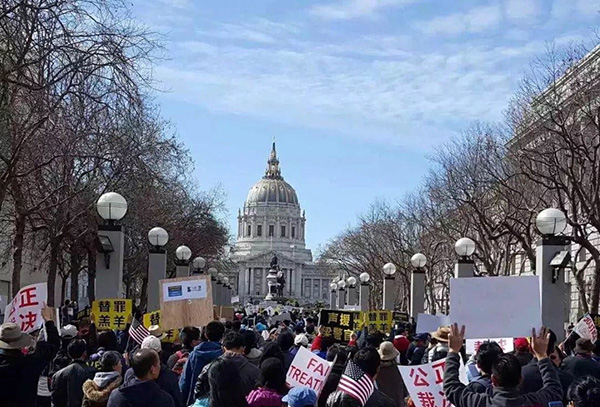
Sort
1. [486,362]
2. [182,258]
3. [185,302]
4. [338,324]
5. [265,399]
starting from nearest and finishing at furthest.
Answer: [265,399] → [486,362] → [185,302] → [338,324] → [182,258]

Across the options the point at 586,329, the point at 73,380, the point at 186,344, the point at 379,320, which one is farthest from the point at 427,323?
the point at 73,380

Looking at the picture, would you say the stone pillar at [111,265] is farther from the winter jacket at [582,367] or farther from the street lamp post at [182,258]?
the winter jacket at [582,367]

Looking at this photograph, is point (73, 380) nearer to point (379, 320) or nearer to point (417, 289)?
point (379, 320)

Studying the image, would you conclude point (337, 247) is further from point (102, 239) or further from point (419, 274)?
point (102, 239)

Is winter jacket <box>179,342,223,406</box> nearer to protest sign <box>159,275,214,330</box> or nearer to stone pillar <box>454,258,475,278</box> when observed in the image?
protest sign <box>159,275,214,330</box>

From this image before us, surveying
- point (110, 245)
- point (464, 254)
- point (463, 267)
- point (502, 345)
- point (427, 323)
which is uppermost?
point (464, 254)

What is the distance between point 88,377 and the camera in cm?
985

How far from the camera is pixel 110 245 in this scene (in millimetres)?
18516

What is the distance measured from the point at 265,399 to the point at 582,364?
4448 mm

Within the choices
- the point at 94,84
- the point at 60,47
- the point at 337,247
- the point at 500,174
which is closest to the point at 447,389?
the point at 60,47

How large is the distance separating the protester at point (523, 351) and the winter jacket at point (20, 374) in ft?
16.3

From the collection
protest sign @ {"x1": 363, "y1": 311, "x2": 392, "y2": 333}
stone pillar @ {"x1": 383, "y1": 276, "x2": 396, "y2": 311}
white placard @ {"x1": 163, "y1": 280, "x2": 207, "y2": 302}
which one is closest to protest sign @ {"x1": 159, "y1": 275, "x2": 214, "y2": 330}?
white placard @ {"x1": 163, "y1": 280, "x2": 207, "y2": 302}

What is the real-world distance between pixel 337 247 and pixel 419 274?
178 ft

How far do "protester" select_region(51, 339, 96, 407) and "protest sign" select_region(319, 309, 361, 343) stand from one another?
6.40m
